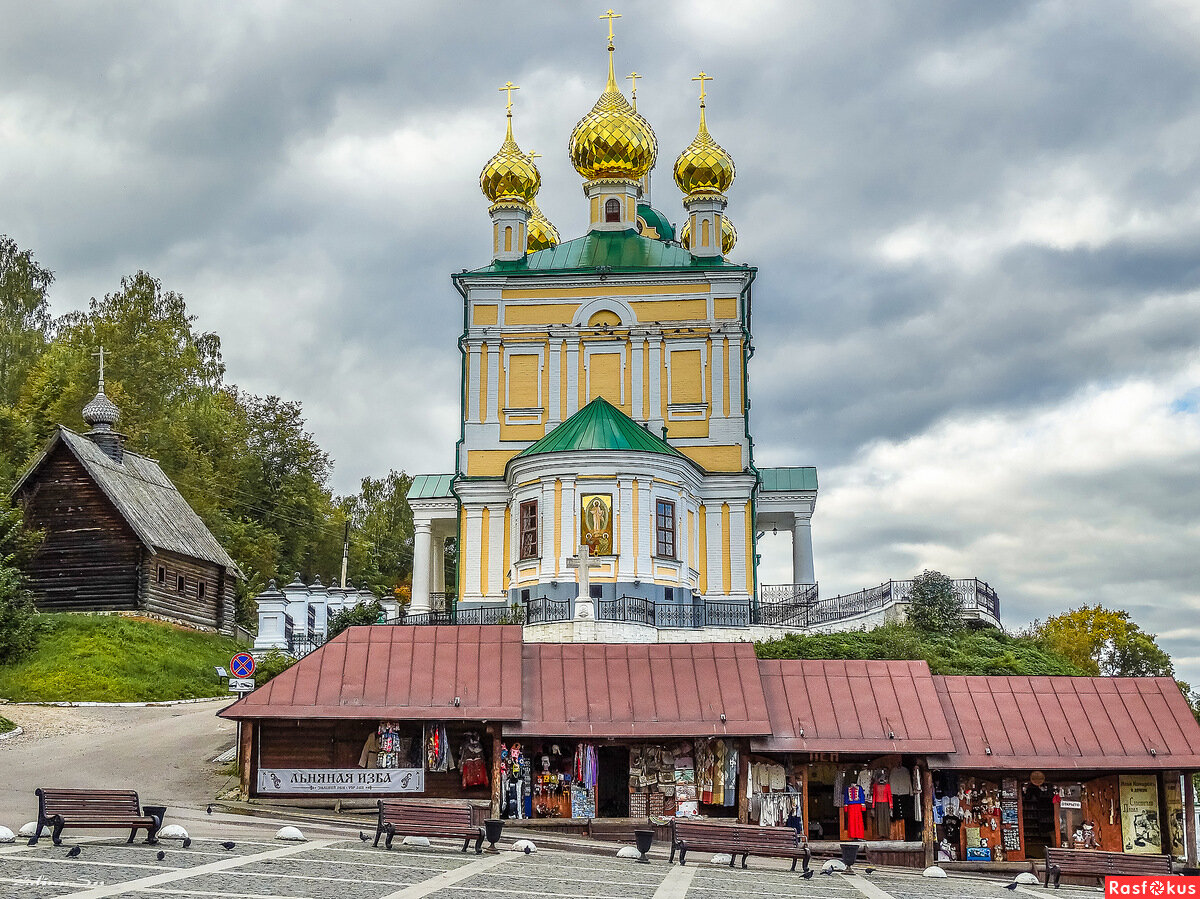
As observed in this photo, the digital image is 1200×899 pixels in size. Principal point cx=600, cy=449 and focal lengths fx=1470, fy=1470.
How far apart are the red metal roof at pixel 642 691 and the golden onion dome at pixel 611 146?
19731 mm

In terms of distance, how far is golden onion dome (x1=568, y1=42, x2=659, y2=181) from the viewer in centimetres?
4053

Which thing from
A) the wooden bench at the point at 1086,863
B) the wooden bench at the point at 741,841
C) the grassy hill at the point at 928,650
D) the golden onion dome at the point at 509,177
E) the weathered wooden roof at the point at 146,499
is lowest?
the wooden bench at the point at 1086,863

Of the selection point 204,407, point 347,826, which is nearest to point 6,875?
point 347,826

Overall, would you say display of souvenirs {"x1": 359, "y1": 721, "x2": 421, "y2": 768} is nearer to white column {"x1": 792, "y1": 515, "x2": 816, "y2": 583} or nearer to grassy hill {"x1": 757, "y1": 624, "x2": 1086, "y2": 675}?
grassy hill {"x1": 757, "y1": 624, "x2": 1086, "y2": 675}

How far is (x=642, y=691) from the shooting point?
75.6 ft

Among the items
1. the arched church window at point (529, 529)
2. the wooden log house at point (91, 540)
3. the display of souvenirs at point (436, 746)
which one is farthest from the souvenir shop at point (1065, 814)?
the wooden log house at point (91, 540)

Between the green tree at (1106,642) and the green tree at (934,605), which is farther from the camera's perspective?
the green tree at (1106,642)

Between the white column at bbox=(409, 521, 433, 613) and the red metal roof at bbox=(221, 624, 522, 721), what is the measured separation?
13.3m

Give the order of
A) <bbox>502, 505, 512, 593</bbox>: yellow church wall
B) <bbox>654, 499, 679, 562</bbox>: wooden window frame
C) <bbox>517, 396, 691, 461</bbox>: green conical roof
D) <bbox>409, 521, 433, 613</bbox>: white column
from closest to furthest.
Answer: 1. <bbox>517, 396, 691, 461</bbox>: green conical roof
2. <bbox>654, 499, 679, 562</bbox>: wooden window frame
3. <bbox>502, 505, 512, 593</bbox>: yellow church wall
4. <bbox>409, 521, 433, 613</bbox>: white column

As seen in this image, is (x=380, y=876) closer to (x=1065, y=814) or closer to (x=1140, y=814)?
(x=1065, y=814)

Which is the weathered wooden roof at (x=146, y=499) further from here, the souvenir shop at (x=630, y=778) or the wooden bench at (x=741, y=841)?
the wooden bench at (x=741, y=841)

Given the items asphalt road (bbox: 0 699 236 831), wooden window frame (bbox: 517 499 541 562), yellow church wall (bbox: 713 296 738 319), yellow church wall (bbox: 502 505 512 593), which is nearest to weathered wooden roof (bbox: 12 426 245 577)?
asphalt road (bbox: 0 699 236 831)

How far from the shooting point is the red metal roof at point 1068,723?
73.4ft

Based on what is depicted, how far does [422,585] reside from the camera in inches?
1506
